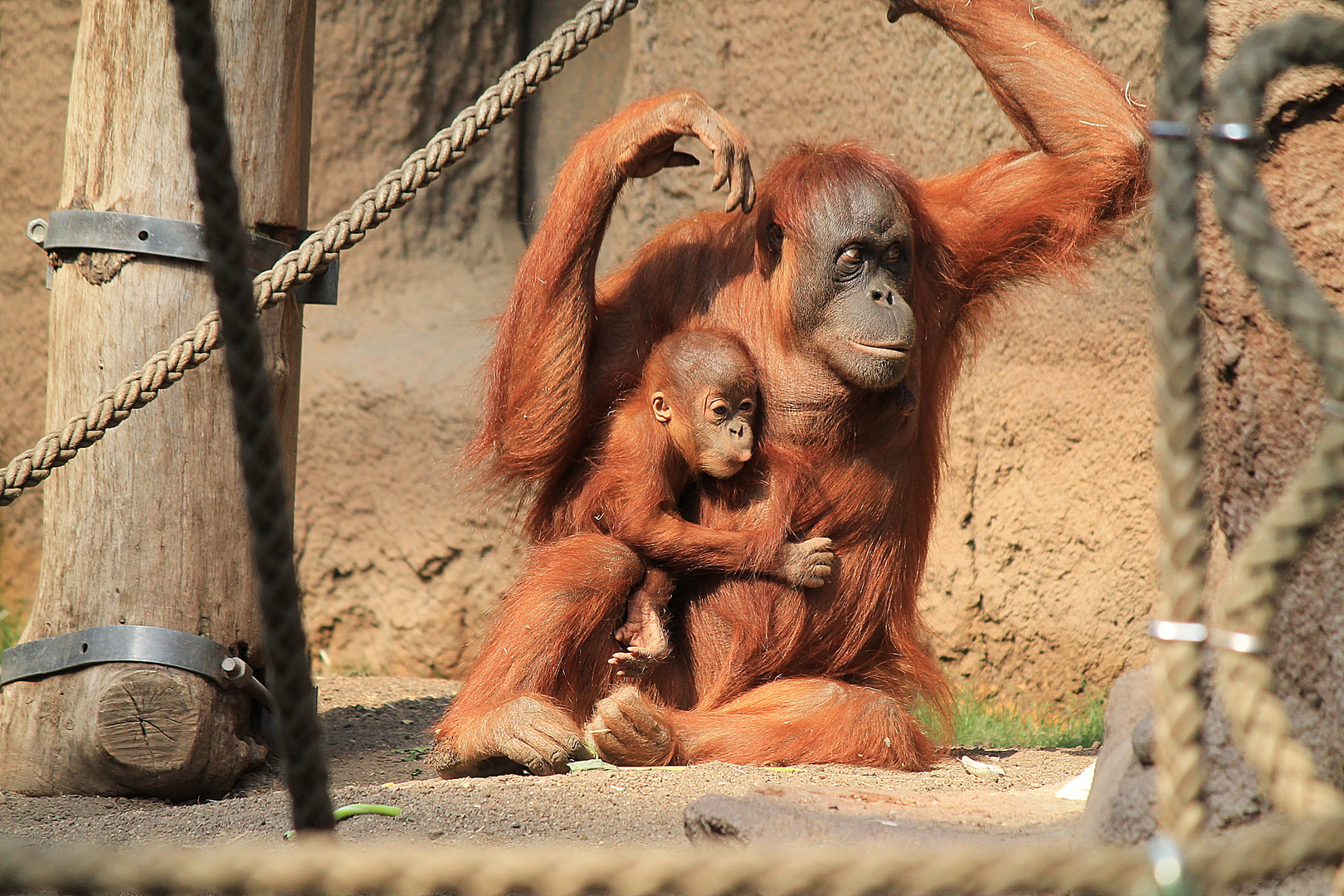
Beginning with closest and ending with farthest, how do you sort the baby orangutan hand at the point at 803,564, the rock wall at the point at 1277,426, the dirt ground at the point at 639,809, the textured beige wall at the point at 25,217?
the rock wall at the point at 1277,426
the dirt ground at the point at 639,809
the baby orangutan hand at the point at 803,564
the textured beige wall at the point at 25,217

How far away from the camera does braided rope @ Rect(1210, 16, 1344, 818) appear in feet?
3.55

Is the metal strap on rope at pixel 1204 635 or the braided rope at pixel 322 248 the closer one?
the metal strap on rope at pixel 1204 635

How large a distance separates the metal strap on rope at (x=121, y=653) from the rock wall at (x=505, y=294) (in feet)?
6.30

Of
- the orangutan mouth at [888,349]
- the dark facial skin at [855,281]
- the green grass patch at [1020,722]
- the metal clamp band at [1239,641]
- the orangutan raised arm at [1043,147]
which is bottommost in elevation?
the green grass patch at [1020,722]

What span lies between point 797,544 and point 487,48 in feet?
12.0

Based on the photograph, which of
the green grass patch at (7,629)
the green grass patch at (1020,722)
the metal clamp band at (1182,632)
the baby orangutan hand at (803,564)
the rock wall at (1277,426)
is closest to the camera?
the metal clamp band at (1182,632)

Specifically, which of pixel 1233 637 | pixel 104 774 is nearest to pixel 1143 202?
pixel 1233 637

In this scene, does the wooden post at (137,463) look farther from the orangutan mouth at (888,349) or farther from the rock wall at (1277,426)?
the rock wall at (1277,426)

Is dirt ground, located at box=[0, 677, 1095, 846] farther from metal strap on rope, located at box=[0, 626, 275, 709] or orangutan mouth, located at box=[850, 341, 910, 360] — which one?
orangutan mouth, located at box=[850, 341, 910, 360]

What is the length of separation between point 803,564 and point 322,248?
1.47 meters

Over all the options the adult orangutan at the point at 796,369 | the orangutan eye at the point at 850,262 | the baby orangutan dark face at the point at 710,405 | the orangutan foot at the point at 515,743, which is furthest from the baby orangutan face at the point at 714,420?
the orangutan foot at the point at 515,743

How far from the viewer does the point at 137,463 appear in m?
3.20

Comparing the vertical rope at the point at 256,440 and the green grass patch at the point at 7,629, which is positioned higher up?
the vertical rope at the point at 256,440

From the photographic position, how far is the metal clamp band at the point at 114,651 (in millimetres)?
3182
